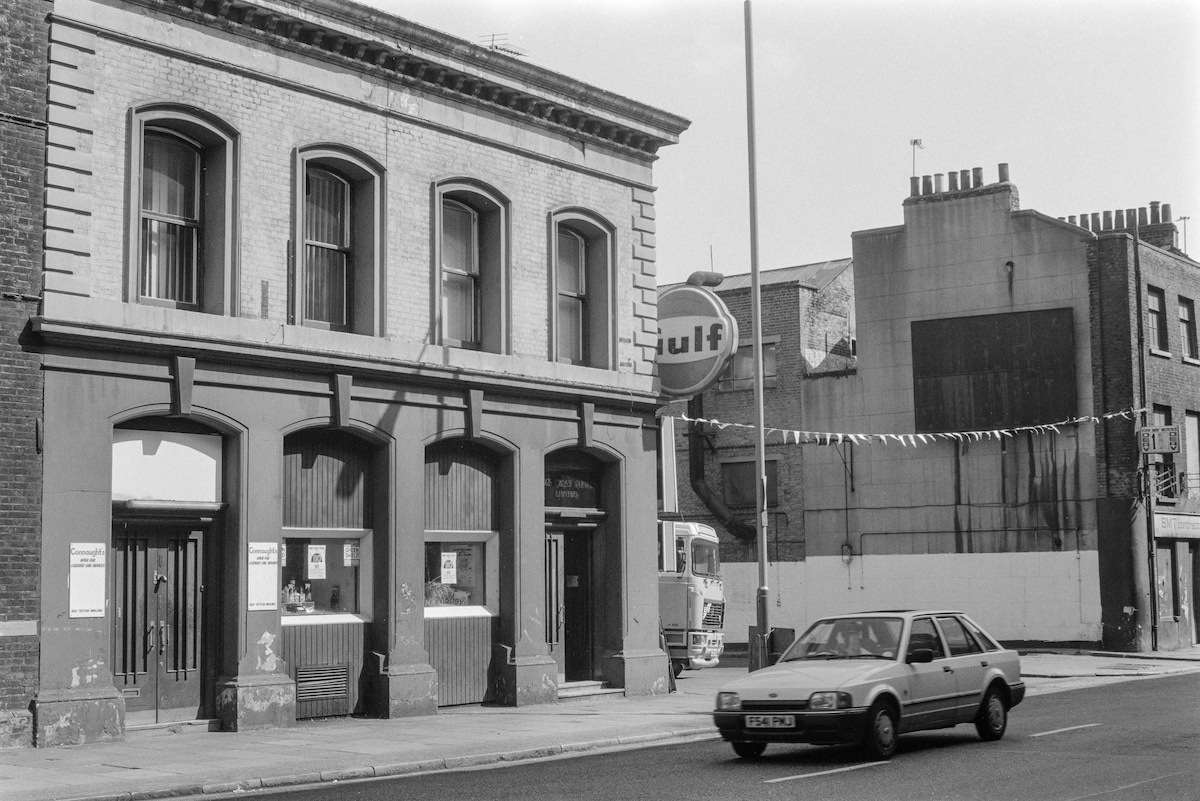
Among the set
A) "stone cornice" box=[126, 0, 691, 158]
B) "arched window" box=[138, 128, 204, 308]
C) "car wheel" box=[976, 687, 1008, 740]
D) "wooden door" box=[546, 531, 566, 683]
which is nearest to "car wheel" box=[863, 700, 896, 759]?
"car wheel" box=[976, 687, 1008, 740]

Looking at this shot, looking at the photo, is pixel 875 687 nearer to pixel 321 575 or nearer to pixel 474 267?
pixel 321 575

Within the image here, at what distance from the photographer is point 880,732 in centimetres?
1392

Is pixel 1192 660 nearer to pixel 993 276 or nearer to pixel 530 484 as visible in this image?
pixel 993 276

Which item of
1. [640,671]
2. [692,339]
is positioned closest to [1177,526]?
[692,339]

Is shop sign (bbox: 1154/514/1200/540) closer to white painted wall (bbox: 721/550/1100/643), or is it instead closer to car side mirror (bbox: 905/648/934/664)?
white painted wall (bbox: 721/550/1100/643)

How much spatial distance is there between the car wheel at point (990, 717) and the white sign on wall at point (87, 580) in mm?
9937

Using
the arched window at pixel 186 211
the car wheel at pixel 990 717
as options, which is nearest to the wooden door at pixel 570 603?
the arched window at pixel 186 211

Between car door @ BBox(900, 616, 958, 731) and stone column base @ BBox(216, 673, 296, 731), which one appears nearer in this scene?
car door @ BBox(900, 616, 958, 731)

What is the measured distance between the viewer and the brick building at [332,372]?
657 inches

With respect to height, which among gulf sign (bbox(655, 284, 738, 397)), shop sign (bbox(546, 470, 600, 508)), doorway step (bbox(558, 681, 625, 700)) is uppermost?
gulf sign (bbox(655, 284, 738, 397))

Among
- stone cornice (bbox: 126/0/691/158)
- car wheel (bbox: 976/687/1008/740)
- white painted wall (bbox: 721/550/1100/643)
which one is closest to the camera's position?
car wheel (bbox: 976/687/1008/740)

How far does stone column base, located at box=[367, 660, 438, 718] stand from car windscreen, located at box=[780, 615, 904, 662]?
626 centimetres

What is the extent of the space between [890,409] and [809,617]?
20.6 ft

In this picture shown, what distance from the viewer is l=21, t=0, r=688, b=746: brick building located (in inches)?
657
